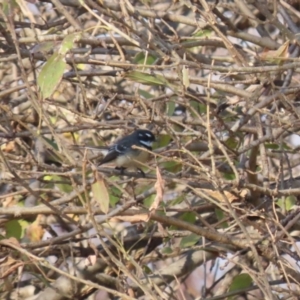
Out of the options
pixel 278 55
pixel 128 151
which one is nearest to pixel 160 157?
pixel 278 55

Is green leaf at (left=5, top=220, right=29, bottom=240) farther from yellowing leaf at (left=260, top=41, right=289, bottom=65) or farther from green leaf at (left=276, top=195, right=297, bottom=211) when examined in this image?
yellowing leaf at (left=260, top=41, right=289, bottom=65)

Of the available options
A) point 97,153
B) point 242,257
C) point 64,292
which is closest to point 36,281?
point 64,292

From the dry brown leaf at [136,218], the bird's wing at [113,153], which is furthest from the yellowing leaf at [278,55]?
the bird's wing at [113,153]

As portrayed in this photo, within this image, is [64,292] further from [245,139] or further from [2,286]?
[245,139]

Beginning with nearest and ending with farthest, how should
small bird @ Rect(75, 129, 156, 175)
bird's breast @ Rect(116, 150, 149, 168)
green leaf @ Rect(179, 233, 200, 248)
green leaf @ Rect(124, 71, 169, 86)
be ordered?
green leaf @ Rect(124, 71, 169, 86), green leaf @ Rect(179, 233, 200, 248), small bird @ Rect(75, 129, 156, 175), bird's breast @ Rect(116, 150, 149, 168)

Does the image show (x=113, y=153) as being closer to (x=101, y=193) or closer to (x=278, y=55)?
(x=278, y=55)

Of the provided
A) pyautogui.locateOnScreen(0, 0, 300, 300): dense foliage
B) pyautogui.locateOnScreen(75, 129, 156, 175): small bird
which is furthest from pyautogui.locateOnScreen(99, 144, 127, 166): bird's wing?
pyautogui.locateOnScreen(0, 0, 300, 300): dense foliage

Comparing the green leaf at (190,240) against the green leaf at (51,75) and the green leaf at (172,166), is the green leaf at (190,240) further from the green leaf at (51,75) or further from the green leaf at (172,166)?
the green leaf at (51,75)
